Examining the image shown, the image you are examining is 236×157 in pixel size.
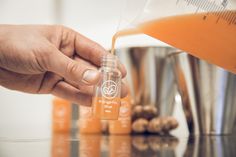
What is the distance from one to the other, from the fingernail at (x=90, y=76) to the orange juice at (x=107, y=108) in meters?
0.04

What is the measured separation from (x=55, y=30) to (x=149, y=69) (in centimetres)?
45

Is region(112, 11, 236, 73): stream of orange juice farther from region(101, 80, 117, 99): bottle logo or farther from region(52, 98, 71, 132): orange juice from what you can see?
region(52, 98, 71, 132): orange juice

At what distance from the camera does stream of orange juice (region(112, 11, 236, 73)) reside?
0.64m

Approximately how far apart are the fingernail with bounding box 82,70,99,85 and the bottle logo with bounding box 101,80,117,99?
0.03 m

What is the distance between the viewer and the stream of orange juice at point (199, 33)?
2.11ft

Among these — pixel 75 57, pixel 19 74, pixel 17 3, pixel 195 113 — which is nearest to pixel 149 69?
pixel 195 113

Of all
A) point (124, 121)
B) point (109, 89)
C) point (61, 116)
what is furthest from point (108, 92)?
point (61, 116)

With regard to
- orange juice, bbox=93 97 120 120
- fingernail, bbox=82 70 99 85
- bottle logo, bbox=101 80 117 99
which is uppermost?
fingernail, bbox=82 70 99 85

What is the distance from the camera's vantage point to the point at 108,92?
0.69 m

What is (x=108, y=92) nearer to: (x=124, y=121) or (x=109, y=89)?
(x=109, y=89)

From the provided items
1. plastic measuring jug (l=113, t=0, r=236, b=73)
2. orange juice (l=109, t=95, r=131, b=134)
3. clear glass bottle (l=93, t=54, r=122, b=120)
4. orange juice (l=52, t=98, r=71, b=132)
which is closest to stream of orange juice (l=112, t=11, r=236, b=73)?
plastic measuring jug (l=113, t=0, r=236, b=73)

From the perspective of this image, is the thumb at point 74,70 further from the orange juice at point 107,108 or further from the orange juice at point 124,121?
the orange juice at point 124,121

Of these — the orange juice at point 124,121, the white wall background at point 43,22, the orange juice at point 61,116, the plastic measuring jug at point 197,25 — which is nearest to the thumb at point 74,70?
the plastic measuring jug at point 197,25

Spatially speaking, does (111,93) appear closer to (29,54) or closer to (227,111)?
(29,54)
